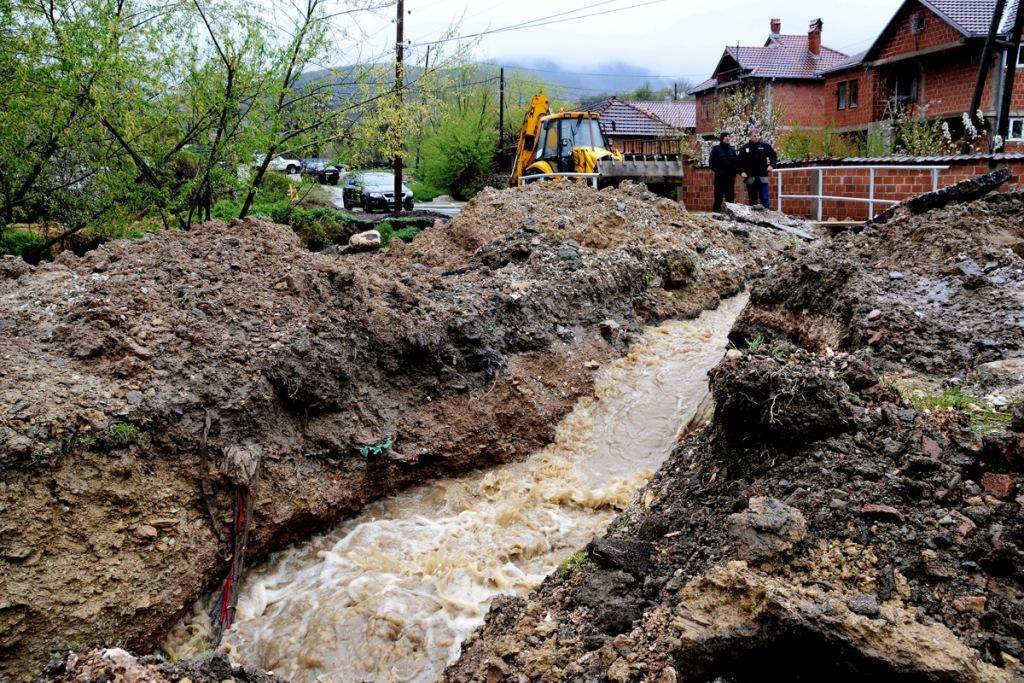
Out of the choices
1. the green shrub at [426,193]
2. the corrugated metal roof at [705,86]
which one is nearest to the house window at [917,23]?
the corrugated metal roof at [705,86]

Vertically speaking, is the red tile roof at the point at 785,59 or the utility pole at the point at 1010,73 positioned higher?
the red tile roof at the point at 785,59

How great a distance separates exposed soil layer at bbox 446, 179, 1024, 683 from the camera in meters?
3.06

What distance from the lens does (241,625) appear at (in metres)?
5.50

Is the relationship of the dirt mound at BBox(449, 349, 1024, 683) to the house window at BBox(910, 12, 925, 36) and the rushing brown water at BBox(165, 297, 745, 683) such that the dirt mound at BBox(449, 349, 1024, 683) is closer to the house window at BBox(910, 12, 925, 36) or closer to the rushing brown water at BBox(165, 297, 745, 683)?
the rushing brown water at BBox(165, 297, 745, 683)

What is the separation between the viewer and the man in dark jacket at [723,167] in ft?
51.7

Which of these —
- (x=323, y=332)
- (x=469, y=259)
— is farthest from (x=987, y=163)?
(x=323, y=332)

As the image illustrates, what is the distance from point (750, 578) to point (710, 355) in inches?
267

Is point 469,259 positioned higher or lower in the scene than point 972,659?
higher

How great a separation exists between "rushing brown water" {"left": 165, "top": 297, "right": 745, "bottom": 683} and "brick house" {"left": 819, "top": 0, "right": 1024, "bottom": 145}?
81.9 ft

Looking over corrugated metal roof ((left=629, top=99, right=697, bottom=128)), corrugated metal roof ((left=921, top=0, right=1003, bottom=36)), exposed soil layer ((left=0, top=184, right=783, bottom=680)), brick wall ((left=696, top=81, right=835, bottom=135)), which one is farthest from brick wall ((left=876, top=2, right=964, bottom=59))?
exposed soil layer ((left=0, top=184, right=783, bottom=680))

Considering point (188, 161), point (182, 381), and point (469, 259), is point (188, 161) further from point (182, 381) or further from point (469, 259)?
point (182, 381)

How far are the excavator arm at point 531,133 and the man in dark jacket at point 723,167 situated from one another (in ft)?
16.4

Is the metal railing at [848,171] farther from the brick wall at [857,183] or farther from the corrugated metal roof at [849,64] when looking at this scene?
the corrugated metal roof at [849,64]

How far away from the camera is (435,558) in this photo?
610cm
